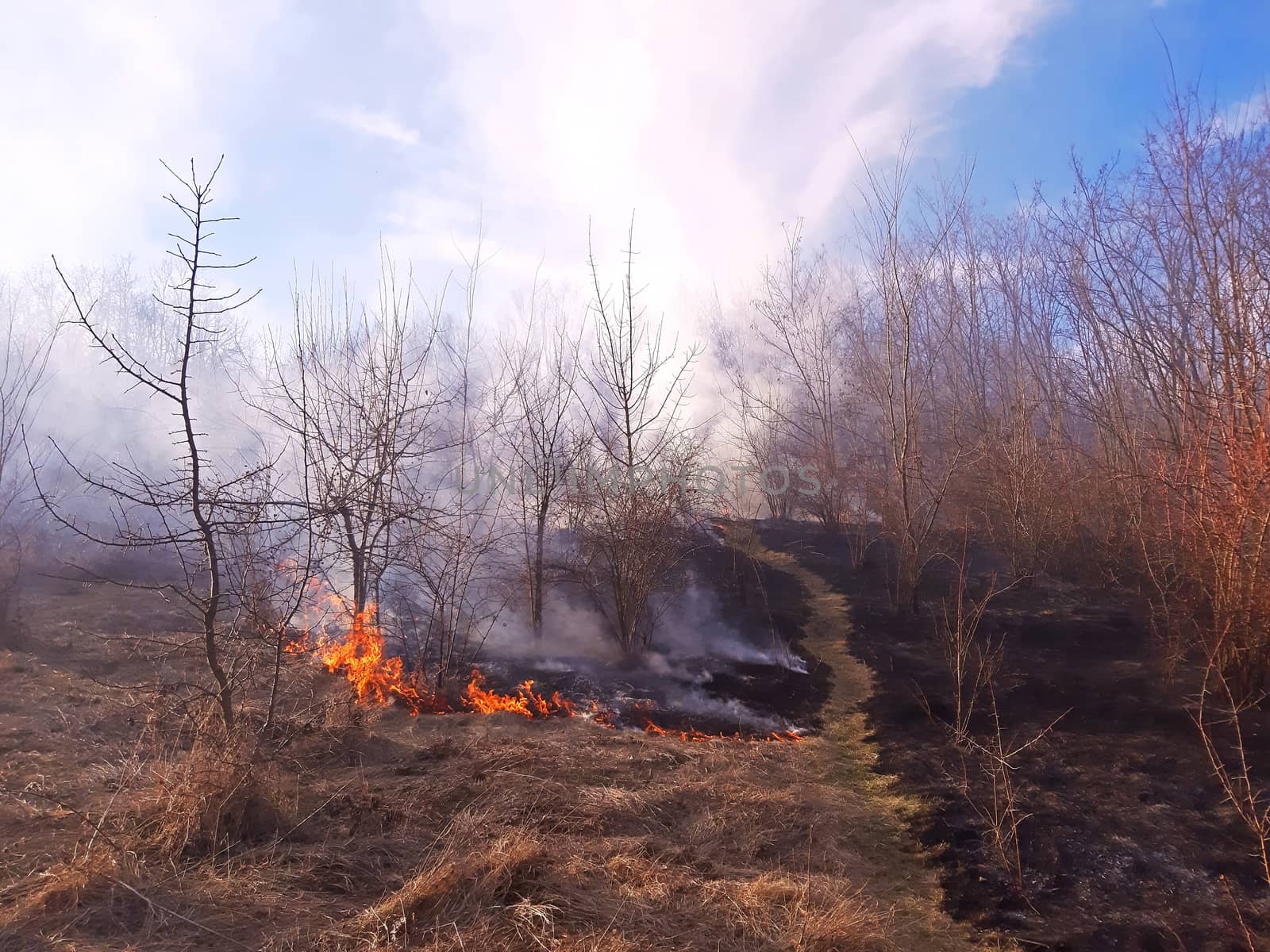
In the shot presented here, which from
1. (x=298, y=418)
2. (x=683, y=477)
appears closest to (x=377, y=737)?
(x=298, y=418)

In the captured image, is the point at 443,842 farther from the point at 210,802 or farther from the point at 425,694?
the point at 425,694

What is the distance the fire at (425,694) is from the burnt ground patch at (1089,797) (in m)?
1.85

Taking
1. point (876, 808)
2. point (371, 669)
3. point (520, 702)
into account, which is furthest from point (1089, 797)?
point (371, 669)

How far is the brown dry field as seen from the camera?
3043 millimetres

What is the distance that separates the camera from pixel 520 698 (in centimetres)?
743

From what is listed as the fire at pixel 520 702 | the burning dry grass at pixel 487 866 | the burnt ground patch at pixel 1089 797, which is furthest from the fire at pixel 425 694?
the burnt ground patch at pixel 1089 797

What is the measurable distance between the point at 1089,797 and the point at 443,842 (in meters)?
4.13

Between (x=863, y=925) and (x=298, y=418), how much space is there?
694cm

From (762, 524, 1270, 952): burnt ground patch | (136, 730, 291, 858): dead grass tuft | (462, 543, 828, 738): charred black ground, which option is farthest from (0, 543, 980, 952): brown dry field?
(462, 543, 828, 738): charred black ground

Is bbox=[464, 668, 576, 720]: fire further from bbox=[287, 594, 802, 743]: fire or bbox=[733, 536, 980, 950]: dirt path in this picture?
bbox=[733, 536, 980, 950]: dirt path

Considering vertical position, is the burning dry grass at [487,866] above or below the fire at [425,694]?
below

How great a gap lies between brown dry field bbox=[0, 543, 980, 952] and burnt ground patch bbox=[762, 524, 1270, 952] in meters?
0.30

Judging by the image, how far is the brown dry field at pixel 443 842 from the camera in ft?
9.98

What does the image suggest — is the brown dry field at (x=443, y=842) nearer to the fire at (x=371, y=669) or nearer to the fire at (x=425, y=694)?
the fire at (x=425, y=694)
